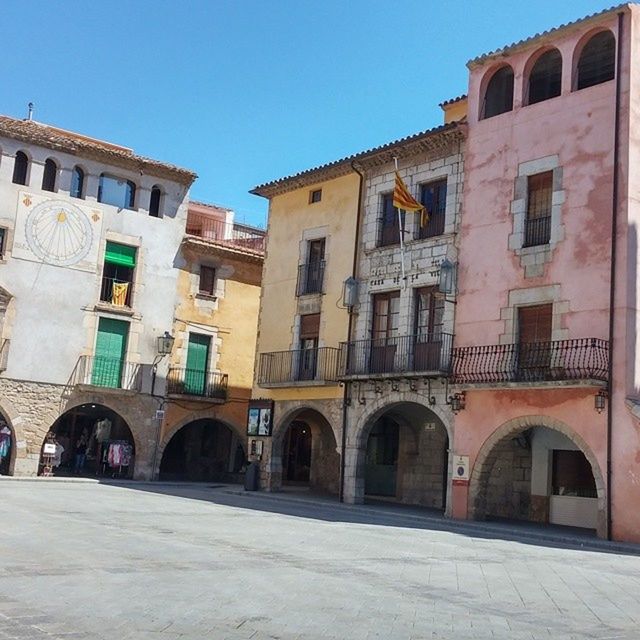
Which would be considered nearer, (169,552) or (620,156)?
(169,552)

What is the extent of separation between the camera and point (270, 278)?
28.1m

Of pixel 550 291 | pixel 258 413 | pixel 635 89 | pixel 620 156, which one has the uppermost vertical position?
pixel 635 89

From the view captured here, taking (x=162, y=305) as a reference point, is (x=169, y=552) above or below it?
below

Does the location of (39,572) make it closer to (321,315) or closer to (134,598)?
(134,598)

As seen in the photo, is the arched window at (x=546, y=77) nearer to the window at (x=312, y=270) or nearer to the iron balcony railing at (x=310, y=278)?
the window at (x=312, y=270)

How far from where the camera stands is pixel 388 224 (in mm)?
24703

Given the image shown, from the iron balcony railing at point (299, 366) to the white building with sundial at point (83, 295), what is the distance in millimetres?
5234

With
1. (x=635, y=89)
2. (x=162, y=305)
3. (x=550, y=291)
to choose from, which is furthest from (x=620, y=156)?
(x=162, y=305)

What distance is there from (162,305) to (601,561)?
2064 cm

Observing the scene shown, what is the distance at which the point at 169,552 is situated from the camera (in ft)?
35.6

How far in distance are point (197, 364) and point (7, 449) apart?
7.36 m

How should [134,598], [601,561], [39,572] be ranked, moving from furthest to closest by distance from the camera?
[601,561] < [39,572] < [134,598]

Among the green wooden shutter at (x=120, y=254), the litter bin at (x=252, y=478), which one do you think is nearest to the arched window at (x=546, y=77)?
the litter bin at (x=252, y=478)

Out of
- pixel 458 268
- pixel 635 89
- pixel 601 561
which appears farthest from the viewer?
pixel 458 268
